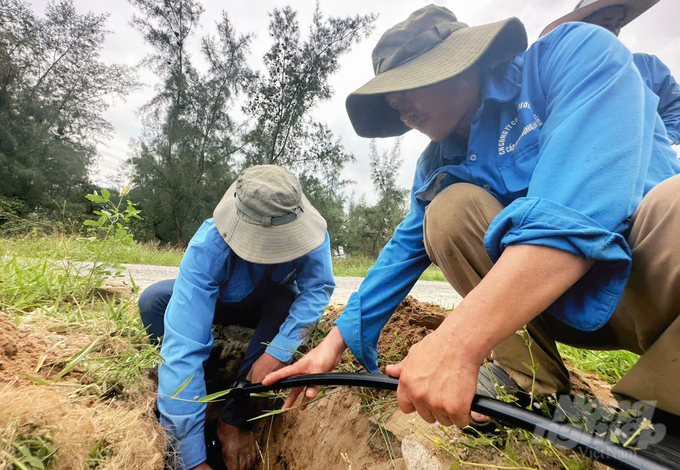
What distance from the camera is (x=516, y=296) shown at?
68 centimetres

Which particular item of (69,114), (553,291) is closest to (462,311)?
(553,291)

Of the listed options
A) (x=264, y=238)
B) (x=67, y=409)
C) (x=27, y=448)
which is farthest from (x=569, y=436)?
(x=264, y=238)

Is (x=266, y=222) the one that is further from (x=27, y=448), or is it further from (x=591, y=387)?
(x=591, y=387)

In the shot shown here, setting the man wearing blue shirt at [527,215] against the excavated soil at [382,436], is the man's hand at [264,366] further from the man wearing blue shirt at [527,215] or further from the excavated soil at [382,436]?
the man wearing blue shirt at [527,215]

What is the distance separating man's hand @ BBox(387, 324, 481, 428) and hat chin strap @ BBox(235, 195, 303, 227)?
1249 mm

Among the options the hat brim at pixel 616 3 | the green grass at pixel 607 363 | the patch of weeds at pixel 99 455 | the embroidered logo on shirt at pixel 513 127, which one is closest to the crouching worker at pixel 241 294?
the patch of weeds at pixel 99 455

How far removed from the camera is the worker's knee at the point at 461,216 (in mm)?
1233

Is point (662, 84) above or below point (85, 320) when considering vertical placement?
above

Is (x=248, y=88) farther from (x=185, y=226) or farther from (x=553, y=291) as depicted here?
(x=553, y=291)

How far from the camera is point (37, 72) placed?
52.3 feet

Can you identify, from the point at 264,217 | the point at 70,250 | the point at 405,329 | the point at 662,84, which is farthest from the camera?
the point at 70,250

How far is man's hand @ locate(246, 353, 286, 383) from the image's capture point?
1.90 meters

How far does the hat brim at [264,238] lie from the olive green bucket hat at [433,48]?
752 millimetres

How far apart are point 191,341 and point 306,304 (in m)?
0.73
